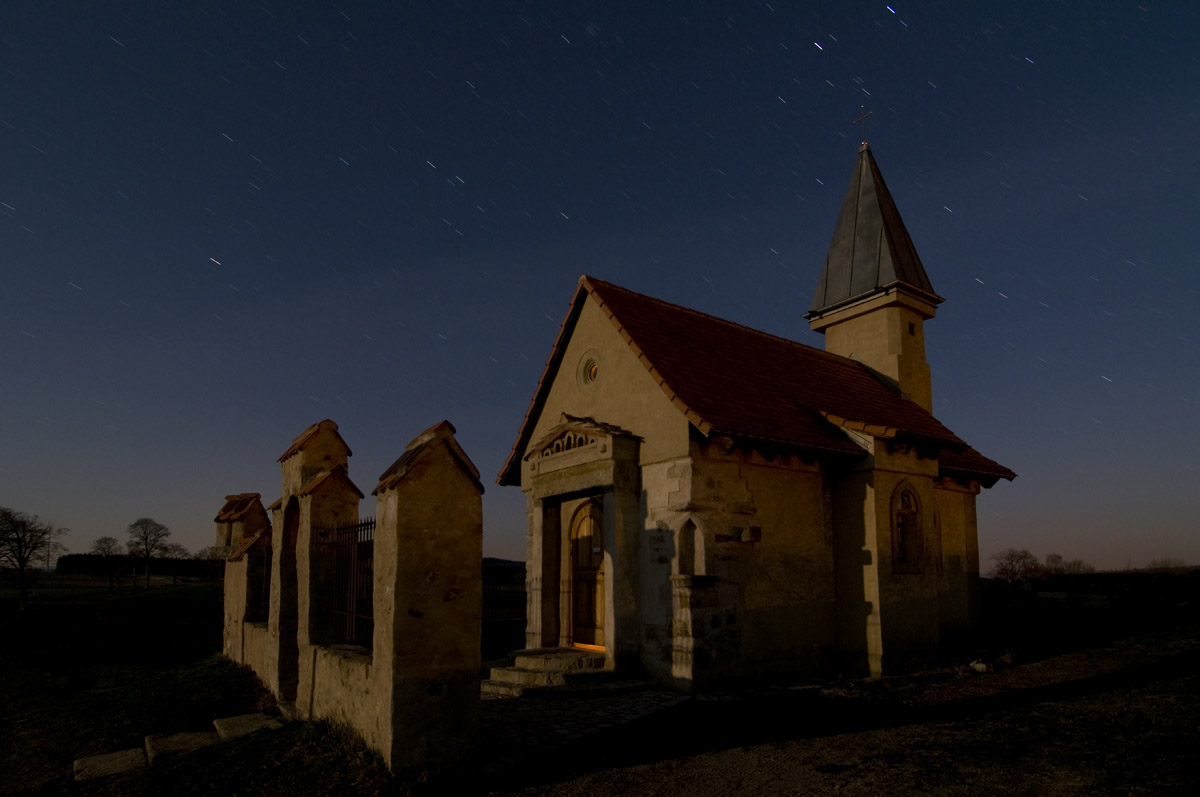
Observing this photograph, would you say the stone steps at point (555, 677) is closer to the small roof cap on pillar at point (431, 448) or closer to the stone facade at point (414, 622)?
the stone facade at point (414, 622)

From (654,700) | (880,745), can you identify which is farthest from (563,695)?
(880,745)

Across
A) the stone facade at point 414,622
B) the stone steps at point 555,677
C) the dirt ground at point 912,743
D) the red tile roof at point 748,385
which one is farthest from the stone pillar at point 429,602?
the red tile roof at point 748,385

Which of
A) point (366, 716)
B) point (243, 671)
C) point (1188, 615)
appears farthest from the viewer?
point (1188, 615)

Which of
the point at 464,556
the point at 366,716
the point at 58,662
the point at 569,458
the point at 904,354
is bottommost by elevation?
→ the point at 58,662

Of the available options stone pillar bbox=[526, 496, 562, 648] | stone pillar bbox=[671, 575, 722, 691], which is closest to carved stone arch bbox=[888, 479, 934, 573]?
stone pillar bbox=[671, 575, 722, 691]

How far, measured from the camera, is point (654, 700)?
32.6 ft

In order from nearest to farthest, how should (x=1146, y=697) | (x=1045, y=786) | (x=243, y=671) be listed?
(x=1045, y=786) → (x=1146, y=697) → (x=243, y=671)

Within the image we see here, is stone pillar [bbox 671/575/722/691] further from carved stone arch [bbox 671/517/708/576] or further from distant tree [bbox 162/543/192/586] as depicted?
distant tree [bbox 162/543/192/586]

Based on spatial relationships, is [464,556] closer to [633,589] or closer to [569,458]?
[633,589]

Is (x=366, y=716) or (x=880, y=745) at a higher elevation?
(x=366, y=716)

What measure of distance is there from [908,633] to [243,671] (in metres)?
11.0

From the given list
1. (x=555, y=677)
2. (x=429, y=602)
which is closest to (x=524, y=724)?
(x=555, y=677)

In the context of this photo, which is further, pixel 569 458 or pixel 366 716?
pixel 569 458

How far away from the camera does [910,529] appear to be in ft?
42.9
